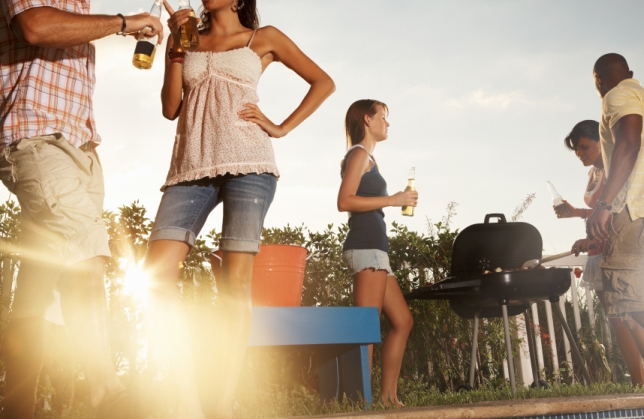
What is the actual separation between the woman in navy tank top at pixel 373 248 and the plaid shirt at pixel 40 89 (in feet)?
5.89

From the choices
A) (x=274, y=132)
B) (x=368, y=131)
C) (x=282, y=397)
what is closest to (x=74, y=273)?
(x=274, y=132)

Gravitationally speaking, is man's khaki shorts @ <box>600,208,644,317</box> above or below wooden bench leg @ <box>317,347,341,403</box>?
above

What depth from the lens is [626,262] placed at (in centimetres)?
373

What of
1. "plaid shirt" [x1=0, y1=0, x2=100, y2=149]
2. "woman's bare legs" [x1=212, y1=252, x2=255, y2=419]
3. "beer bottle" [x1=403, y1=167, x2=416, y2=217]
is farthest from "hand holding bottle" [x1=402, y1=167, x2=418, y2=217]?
"plaid shirt" [x1=0, y1=0, x2=100, y2=149]

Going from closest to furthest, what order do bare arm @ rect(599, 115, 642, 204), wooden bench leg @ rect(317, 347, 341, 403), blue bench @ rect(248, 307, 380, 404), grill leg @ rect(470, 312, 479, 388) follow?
blue bench @ rect(248, 307, 380, 404), bare arm @ rect(599, 115, 642, 204), wooden bench leg @ rect(317, 347, 341, 403), grill leg @ rect(470, 312, 479, 388)

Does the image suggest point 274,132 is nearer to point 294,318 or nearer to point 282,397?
point 294,318

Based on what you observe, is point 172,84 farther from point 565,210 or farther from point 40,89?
point 565,210

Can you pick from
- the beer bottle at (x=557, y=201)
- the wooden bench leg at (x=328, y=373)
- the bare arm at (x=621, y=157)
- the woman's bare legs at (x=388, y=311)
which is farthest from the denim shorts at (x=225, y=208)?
the beer bottle at (x=557, y=201)

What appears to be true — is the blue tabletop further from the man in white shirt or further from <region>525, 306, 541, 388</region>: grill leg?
<region>525, 306, 541, 388</region>: grill leg

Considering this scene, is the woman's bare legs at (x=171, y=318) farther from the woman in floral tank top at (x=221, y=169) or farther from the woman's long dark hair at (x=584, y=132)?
the woman's long dark hair at (x=584, y=132)

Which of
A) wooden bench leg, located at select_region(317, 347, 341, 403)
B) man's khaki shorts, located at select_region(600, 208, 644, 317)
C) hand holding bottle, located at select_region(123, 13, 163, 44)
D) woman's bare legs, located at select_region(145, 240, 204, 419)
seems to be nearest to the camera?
hand holding bottle, located at select_region(123, 13, 163, 44)

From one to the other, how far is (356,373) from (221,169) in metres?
1.70

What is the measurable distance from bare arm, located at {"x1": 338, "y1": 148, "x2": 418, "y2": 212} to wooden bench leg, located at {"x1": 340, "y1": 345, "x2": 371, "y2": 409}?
824 mm

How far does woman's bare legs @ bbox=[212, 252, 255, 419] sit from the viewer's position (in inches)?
96.4
